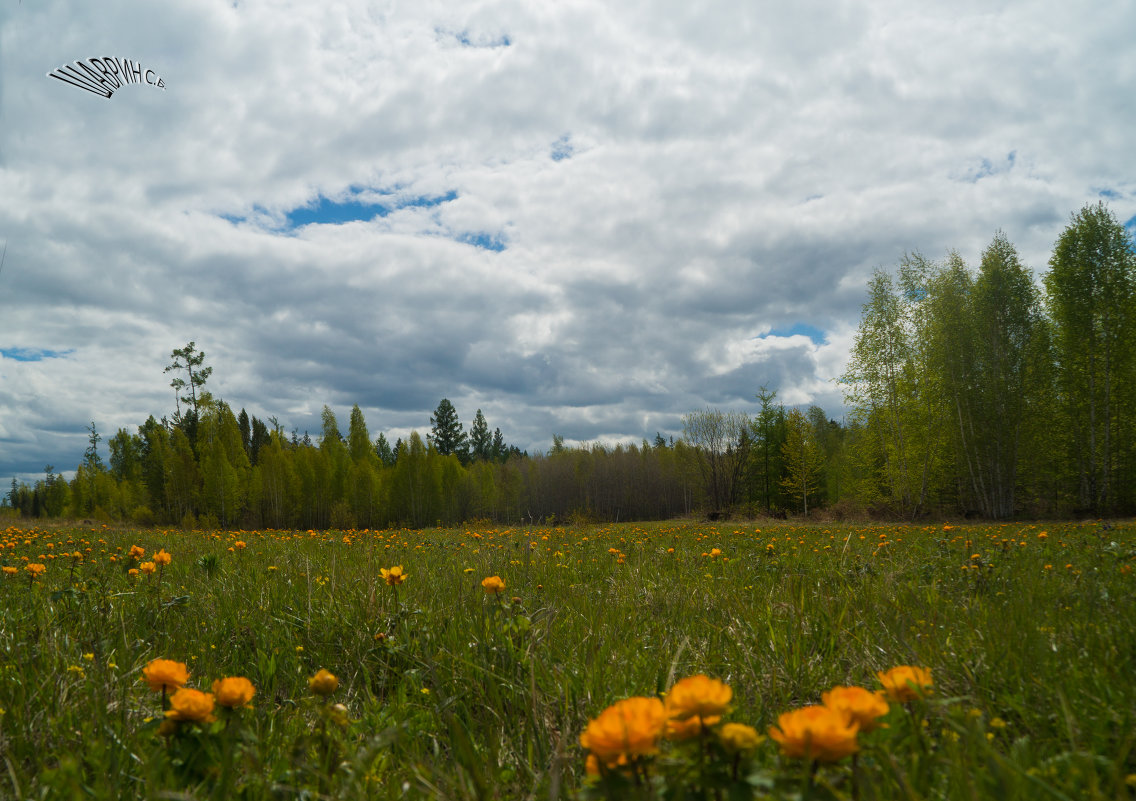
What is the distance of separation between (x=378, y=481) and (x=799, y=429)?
3406 centimetres

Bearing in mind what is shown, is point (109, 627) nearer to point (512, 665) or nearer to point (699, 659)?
point (512, 665)

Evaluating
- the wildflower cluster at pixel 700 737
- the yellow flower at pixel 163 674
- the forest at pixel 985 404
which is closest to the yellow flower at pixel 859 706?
the wildflower cluster at pixel 700 737

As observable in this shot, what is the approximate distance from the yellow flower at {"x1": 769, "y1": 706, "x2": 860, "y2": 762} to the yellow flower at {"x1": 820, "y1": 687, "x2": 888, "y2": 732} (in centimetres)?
4

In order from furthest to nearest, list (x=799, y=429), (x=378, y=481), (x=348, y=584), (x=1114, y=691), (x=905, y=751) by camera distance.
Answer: (x=378, y=481) → (x=799, y=429) → (x=348, y=584) → (x=1114, y=691) → (x=905, y=751)

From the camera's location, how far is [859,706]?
2.78 ft

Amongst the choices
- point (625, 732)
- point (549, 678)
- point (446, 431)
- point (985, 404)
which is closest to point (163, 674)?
point (625, 732)

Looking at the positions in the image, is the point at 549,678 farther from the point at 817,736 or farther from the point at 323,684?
the point at 817,736

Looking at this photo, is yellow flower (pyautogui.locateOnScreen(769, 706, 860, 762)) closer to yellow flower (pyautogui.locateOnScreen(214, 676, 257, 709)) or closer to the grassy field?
the grassy field

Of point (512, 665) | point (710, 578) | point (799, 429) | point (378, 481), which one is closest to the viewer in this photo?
point (512, 665)

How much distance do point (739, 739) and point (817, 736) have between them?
4.1 inches

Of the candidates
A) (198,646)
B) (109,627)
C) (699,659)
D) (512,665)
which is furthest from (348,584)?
(699,659)

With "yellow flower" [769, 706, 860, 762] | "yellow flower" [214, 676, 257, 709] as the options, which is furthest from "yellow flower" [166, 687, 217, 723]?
"yellow flower" [769, 706, 860, 762]

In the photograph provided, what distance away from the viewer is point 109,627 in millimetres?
2787

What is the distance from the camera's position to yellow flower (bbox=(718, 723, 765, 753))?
30.8 inches
